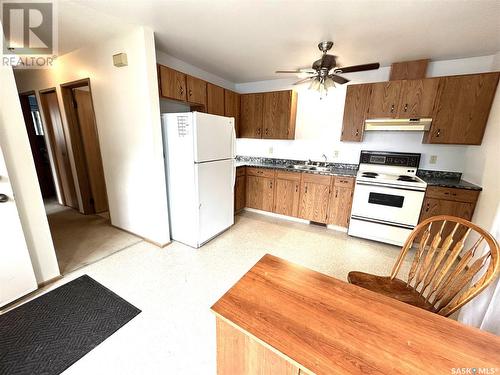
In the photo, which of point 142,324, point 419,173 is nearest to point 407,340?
point 142,324

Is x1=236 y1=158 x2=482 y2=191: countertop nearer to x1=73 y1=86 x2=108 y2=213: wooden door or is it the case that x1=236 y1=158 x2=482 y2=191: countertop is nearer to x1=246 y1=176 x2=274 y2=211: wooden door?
x1=246 y1=176 x2=274 y2=211: wooden door

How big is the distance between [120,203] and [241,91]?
3.09 metres

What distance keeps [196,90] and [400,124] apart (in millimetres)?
2849

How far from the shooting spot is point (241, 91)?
14.1ft

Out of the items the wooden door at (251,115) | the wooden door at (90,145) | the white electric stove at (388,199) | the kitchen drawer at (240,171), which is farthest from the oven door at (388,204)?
the wooden door at (90,145)

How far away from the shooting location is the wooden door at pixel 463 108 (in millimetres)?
2422

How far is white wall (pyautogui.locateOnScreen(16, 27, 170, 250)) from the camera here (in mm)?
2209

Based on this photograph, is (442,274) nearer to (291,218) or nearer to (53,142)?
(291,218)

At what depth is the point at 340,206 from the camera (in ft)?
10.3

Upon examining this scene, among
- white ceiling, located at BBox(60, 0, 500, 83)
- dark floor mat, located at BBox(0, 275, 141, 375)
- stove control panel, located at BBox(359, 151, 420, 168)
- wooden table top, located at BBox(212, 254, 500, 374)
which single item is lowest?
dark floor mat, located at BBox(0, 275, 141, 375)

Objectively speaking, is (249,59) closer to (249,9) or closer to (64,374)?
(249,9)

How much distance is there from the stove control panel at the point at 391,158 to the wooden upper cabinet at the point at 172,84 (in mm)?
2841

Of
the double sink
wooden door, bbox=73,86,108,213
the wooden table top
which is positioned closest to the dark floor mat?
the wooden table top

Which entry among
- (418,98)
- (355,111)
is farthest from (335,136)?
(418,98)
